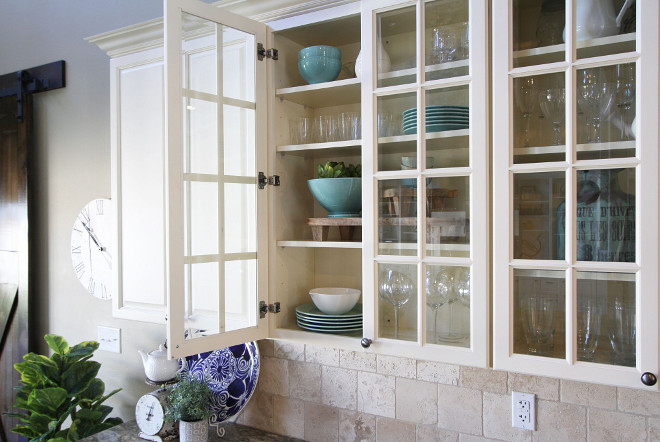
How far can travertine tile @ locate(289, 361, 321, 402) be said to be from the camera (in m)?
1.85

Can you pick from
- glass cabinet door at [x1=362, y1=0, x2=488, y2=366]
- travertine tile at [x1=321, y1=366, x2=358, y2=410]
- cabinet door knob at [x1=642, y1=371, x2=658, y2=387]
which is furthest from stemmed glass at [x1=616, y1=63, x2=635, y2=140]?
travertine tile at [x1=321, y1=366, x2=358, y2=410]

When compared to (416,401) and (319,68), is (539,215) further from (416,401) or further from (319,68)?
(319,68)

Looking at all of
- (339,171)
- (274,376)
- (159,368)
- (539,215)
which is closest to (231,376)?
(274,376)

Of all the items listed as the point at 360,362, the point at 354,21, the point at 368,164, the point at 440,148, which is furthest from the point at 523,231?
the point at 354,21

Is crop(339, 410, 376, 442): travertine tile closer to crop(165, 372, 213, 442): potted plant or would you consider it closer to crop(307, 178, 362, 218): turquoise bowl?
crop(165, 372, 213, 442): potted plant

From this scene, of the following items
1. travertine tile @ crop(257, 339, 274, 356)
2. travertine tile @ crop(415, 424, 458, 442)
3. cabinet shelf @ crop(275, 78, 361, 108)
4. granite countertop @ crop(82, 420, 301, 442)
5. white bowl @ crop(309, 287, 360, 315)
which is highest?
cabinet shelf @ crop(275, 78, 361, 108)

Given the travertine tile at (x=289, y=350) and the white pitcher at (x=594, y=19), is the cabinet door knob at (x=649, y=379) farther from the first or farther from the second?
the travertine tile at (x=289, y=350)

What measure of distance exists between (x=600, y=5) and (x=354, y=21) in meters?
0.75

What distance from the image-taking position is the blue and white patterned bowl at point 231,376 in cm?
188

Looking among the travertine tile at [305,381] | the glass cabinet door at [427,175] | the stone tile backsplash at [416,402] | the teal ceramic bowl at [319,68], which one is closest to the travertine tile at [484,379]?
the stone tile backsplash at [416,402]

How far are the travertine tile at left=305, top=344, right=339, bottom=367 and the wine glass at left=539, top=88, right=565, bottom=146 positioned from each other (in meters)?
1.04

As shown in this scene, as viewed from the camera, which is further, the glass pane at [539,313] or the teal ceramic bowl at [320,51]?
the teal ceramic bowl at [320,51]

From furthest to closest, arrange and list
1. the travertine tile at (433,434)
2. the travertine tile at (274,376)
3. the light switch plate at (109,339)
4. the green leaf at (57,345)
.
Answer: the light switch plate at (109,339) → the green leaf at (57,345) → the travertine tile at (274,376) → the travertine tile at (433,434)

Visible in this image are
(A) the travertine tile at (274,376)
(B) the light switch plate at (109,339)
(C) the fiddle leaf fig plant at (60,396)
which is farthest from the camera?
(B) the light switch plate at (109,339)
